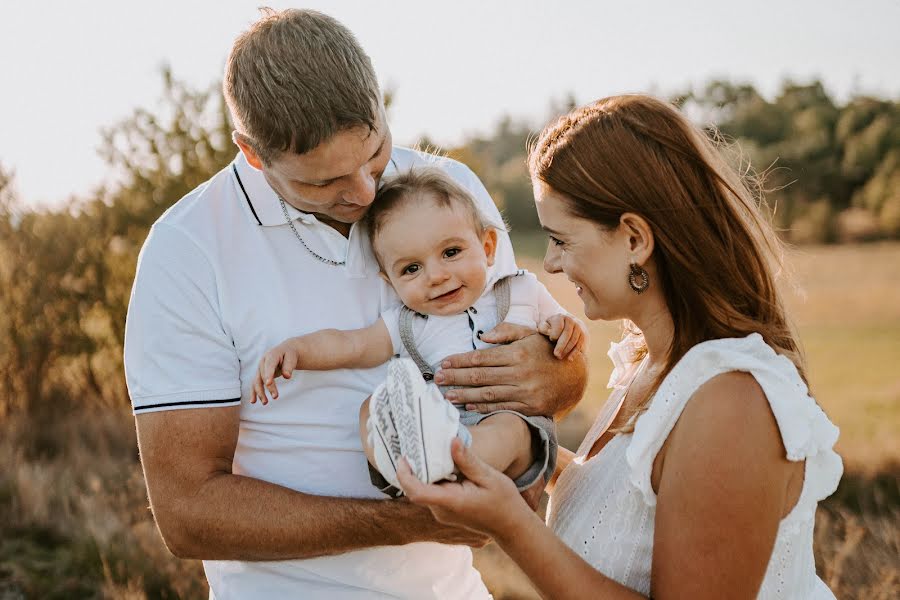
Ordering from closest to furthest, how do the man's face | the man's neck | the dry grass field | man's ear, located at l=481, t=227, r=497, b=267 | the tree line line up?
the man's face, the man's neck, man's ear, located at l=481, t=227, r=497, b=267, the dry grass field, the tree line

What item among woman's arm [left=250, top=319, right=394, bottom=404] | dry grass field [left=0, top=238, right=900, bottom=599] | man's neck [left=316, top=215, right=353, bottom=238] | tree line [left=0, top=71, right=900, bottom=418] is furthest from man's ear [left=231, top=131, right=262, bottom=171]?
tree line [left=0, top=71, right=900, bottom=418]

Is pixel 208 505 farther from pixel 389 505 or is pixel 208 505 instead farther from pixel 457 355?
pixel 457 355

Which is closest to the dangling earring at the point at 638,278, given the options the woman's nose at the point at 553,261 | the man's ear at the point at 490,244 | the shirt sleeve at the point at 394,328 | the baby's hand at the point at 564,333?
the woman's nose at the point at 553,261

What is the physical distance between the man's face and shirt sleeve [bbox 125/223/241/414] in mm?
333

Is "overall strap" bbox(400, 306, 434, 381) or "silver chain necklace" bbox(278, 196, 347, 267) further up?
"silver chain necklace" bbox(278, 196, 347, 267)

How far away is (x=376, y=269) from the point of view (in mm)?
2768

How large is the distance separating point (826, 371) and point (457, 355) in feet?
45.5

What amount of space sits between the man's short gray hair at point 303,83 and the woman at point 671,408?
55 centimetres

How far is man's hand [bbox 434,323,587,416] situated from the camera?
2.56 metres

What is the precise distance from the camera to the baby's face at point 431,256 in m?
2.66

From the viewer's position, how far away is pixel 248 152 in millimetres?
2682

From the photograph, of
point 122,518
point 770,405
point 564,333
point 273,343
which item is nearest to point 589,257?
point 564,333

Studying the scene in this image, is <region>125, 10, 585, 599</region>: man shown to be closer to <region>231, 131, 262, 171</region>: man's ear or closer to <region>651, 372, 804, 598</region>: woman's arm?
<region>231, 131, 262, 171</region>: man's ear

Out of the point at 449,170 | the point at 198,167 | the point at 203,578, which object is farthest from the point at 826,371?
the point at 449,170
